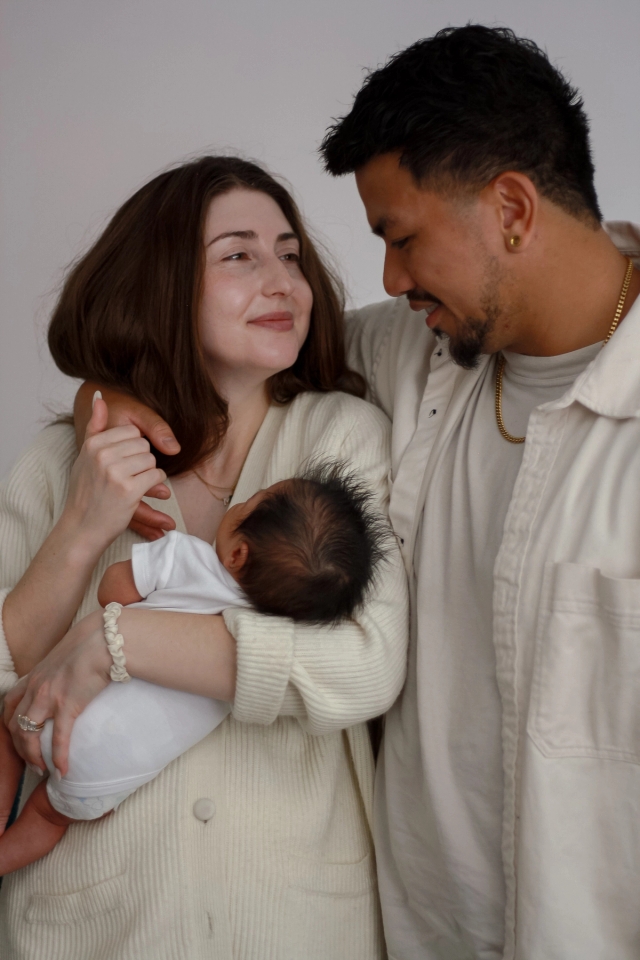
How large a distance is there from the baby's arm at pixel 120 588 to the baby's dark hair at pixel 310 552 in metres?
0.21

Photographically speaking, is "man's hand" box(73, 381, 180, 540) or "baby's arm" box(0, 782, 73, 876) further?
"man's hand" box(73, 381, 180, 540)

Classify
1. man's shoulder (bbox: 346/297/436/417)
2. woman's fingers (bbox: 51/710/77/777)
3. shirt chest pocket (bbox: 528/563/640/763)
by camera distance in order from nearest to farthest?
shirt chest pocket (bbox: 528/563/640/763), woman's fingers (bbox: 51/710/77/777), man's shoulder (bbox: 346/297/436/417)

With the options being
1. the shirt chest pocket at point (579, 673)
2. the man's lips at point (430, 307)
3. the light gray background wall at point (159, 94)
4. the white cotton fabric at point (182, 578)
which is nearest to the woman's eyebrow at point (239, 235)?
the man's lips at point (430, 307)

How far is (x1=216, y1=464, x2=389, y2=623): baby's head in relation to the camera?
1.63 metres

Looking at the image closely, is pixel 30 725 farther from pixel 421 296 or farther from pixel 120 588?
pixel 421 296

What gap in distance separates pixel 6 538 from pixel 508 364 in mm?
1168

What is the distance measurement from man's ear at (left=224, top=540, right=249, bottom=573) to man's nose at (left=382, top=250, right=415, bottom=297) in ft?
1.96

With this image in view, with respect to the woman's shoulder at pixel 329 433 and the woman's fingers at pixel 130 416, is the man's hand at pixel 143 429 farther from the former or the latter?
the woman's shoulder at pixel 329 433

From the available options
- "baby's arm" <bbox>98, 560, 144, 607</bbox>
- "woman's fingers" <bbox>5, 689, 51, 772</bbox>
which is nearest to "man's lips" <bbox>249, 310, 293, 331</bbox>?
"baby's arm" <bbox>98, 560, 144, 607</bbox>

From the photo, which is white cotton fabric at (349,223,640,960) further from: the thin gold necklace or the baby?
the thin gold necklace

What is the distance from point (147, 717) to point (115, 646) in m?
0.14

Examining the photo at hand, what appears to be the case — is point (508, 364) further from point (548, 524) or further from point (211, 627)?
point (211, 627)

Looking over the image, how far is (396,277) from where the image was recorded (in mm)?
1828

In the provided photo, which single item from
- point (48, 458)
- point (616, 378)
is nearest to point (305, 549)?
point (616, 378)
